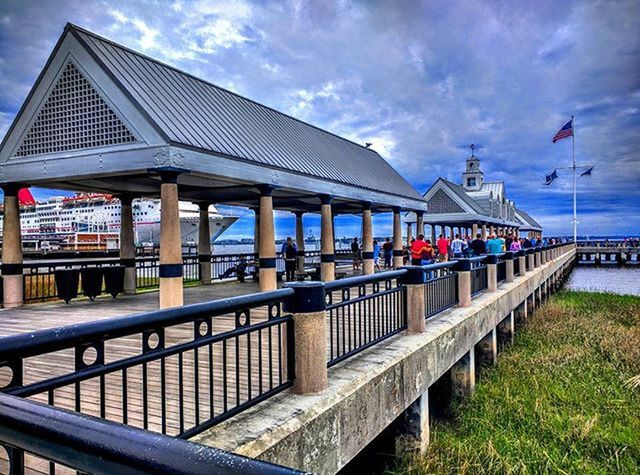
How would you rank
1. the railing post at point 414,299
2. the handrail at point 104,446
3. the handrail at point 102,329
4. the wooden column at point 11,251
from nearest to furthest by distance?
the handrail at point 104,446 → the handrail at point 102,329 → the railing post at point 414,299 → the wooden column at point 11,251

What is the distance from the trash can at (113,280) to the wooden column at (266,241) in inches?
175

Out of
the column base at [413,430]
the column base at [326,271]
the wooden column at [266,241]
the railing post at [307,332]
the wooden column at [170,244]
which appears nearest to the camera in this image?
the railing post at [307,332]

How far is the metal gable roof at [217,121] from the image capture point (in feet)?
37.3

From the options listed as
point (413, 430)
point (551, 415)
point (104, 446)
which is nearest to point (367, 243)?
point (551, 415)

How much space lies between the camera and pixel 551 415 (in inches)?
370

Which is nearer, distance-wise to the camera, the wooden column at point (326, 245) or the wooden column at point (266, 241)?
the wooden column at point (266, 241)

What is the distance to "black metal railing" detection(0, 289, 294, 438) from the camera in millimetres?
2789

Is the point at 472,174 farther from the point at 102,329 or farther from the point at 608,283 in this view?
the point at 102,329

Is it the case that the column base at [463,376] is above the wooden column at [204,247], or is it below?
below

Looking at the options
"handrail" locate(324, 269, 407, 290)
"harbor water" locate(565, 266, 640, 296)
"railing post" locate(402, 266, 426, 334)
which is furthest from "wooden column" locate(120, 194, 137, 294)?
"harbor water" locate(565, 266, 640, 296)

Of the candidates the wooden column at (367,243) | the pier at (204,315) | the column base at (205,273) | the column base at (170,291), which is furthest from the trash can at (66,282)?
the wooden column at (367,243)

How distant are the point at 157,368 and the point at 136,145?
6290mm

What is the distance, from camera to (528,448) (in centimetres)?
810

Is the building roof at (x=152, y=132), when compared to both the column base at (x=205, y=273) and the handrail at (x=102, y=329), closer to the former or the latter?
the column base at (x=205, y=273)
